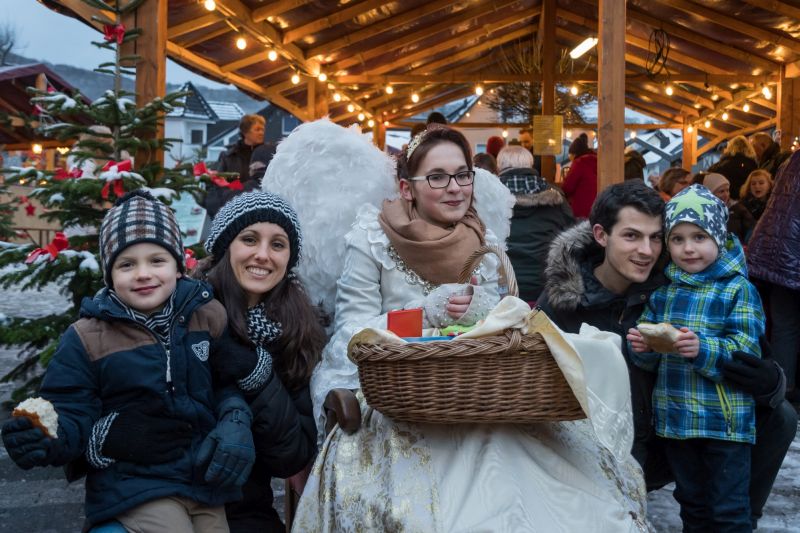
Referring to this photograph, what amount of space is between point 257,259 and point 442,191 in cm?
67

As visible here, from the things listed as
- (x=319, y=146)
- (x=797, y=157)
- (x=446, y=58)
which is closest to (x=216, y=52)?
(x=446, y=58)

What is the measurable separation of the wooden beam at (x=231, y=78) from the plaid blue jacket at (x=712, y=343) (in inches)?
314

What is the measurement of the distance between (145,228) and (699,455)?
1.93 meters

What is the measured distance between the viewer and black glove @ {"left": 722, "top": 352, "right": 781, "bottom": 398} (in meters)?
2.65

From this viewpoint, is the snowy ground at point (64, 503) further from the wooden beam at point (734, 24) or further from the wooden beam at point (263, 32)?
the wooden beam at point (734, 24)

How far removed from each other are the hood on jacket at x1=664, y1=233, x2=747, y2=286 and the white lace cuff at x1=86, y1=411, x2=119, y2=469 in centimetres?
180

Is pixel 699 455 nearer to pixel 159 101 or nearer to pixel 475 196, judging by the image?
pixel 475 196

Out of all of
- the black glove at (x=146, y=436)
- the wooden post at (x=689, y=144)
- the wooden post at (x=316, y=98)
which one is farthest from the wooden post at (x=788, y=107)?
the black glove at (x=146, y=436)

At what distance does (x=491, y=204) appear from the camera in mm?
3201

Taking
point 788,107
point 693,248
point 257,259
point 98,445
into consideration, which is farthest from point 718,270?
point 788,107

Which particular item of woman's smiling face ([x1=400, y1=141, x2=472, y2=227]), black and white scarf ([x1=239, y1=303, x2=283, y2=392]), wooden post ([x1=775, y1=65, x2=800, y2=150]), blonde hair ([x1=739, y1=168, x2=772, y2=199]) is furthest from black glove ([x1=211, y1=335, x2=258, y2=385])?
wooden post ([x1=775, y1=65, x2=800, y2=150])

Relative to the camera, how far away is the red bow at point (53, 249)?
4.34 m

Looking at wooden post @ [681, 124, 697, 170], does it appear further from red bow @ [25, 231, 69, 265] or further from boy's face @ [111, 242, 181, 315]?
boy's face @ [111, 242, 181, 315]

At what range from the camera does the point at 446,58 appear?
15359 millimetres
